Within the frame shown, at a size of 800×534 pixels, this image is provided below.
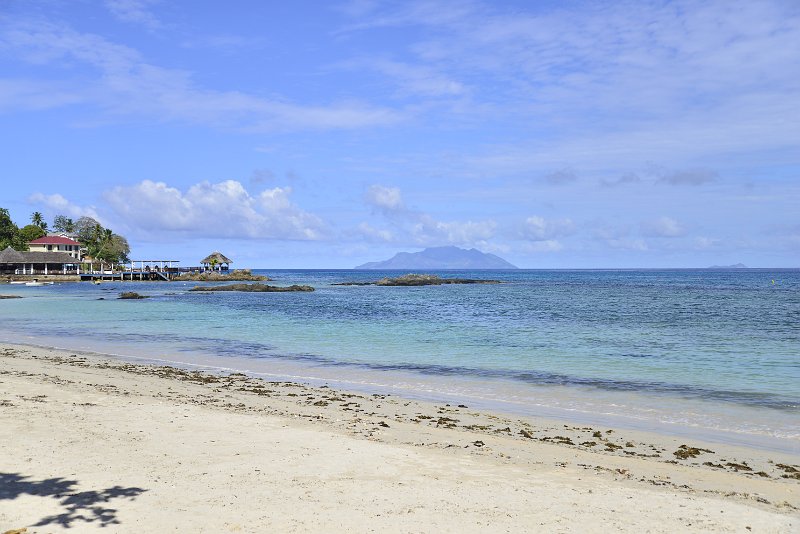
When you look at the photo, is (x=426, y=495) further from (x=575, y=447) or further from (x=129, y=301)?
(x=129, y=301)

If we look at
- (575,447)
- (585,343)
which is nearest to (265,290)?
(585,343)

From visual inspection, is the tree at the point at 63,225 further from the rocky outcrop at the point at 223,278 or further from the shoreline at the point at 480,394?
the shoreline at the point at 480,394

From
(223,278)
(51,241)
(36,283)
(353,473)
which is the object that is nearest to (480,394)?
(353,473)

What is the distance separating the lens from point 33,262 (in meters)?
107

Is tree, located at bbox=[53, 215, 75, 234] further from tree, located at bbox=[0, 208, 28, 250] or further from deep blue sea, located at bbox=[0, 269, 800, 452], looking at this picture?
deep blue sea, located at bbox=[0, 269, 800, 452]

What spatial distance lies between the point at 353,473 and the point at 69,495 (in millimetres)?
3435

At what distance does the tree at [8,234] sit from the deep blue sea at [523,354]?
294ft

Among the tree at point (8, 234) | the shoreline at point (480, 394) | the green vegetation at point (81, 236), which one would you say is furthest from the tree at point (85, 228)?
the shoreline at point (480, 394)

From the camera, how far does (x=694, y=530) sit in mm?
6691

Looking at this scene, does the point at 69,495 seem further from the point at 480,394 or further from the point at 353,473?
the point at 480,394

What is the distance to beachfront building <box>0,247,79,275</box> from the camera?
105188 mm

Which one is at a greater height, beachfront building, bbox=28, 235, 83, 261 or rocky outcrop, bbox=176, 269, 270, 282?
beachfront building, bbox=28, 235, 83, 261

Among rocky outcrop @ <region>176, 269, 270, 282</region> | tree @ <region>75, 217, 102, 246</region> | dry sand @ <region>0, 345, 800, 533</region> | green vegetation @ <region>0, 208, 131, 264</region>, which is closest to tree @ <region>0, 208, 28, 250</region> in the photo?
green vegetation @ <region>0, 208, 131, 264</region>

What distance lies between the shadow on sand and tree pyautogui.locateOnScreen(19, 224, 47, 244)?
5335 inches
